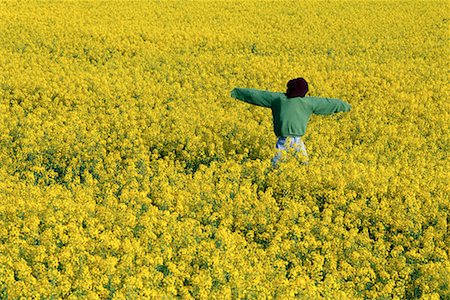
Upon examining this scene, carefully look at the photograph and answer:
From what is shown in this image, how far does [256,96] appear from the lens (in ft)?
28.9

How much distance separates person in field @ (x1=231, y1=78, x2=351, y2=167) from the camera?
8.59m

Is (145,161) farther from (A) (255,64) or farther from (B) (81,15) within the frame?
(B) (81,15)

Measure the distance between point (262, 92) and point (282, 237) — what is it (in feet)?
8.74

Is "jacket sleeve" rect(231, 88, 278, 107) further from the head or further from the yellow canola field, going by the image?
the yellow canola field

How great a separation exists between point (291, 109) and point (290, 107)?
0.03m

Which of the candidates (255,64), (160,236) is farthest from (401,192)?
(255,64)

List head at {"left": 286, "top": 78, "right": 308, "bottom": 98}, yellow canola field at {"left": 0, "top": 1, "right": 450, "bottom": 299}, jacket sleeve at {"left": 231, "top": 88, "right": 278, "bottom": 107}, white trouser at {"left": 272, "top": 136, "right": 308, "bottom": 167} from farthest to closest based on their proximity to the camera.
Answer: jacket sleeve at {"left": 231, "top": 88, "right": 278, "bottom": 107}, head at {"left": 286, "top": 78, "right": 308, "bottom": 98}, white trouser at {"left": 272, "top": 136, "right": 308, "bottom": 167}, yellow canola field at {"left": 0, "top": 1, "right": 450, "bottom": 299}

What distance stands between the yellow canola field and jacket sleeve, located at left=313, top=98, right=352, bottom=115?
70 centimetres

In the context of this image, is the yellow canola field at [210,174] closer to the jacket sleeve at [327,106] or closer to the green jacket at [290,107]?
the green jacket at [290,107]

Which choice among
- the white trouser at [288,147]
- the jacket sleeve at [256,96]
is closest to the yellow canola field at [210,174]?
the white trouser at [288,147]

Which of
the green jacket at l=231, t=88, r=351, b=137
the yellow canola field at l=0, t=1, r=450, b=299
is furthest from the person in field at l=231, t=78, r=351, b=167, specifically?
the yellow canola field at l=0, t=1, r=450, b=299

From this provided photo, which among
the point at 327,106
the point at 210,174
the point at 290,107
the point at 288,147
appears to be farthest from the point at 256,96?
the point at 210,174

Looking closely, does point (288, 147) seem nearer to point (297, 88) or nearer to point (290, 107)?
point (290, 107)

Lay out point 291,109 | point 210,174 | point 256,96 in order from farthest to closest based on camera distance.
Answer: point 256,96
point 291,109
point 210,174
